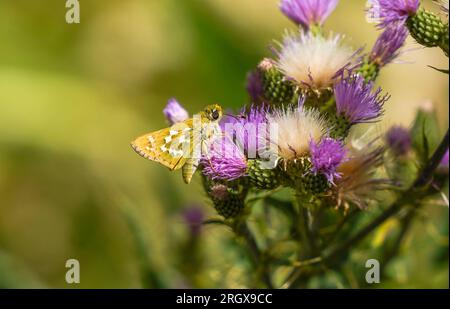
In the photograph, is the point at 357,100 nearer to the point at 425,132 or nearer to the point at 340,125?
the point at 340,125

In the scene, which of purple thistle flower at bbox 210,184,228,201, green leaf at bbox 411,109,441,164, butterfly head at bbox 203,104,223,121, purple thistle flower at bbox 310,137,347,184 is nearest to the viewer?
purple thistle flower at bbox 310,137,347,184

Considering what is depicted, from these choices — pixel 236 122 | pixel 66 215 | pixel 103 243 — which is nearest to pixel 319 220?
pixel 236 122

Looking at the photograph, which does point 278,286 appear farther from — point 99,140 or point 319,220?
point 99,140

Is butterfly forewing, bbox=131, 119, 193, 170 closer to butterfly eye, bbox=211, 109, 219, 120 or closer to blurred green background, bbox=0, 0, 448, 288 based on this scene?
butterfly eye, bbox=211, 109, 219, 120

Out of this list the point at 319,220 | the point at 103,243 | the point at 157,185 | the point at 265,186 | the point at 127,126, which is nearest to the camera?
the point at 265,186

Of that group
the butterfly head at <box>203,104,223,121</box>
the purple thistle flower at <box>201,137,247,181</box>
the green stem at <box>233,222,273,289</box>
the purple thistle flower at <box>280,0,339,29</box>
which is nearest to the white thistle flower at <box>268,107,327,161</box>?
the purple thistle flower at <box>201,137,247,181</box>

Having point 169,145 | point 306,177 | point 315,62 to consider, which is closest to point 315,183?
point 306,177

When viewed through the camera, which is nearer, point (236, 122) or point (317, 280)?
point (236, 122)
